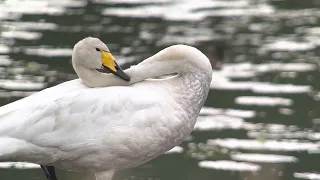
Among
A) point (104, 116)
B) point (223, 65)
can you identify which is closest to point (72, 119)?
point (104, 116)

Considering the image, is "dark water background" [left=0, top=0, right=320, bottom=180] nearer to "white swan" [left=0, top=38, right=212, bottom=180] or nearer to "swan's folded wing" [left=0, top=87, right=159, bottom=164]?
"white swan" [left=0, top=38, right=212, bottom=180]

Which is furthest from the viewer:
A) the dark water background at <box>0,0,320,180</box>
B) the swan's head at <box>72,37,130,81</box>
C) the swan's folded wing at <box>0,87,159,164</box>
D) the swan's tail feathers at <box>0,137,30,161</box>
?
the dark water background at <box>0,0,320,180</box>

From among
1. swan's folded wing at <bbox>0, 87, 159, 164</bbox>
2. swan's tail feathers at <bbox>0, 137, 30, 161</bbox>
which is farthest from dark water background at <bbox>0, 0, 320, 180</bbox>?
swan's tail feathers at <bbox>0, 137, 30, 161</bbox>

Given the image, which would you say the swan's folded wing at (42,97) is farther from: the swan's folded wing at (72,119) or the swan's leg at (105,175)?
the swan's leg at (105,175)

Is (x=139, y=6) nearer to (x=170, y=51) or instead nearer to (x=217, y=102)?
(x=217, y=102)

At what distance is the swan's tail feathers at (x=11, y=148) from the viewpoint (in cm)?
632

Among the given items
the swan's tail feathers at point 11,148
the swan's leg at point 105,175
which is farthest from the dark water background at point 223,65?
the swan's tail feathers at point 11,148

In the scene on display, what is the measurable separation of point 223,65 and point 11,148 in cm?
696

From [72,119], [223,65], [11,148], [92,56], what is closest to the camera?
[11,148]

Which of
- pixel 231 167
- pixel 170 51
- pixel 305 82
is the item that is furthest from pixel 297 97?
pixel 170 51

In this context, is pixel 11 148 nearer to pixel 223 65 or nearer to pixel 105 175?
pixel 105 175

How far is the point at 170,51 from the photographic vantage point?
273 inches

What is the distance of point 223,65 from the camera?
13031 mm

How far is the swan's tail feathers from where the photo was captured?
20.7 ft
